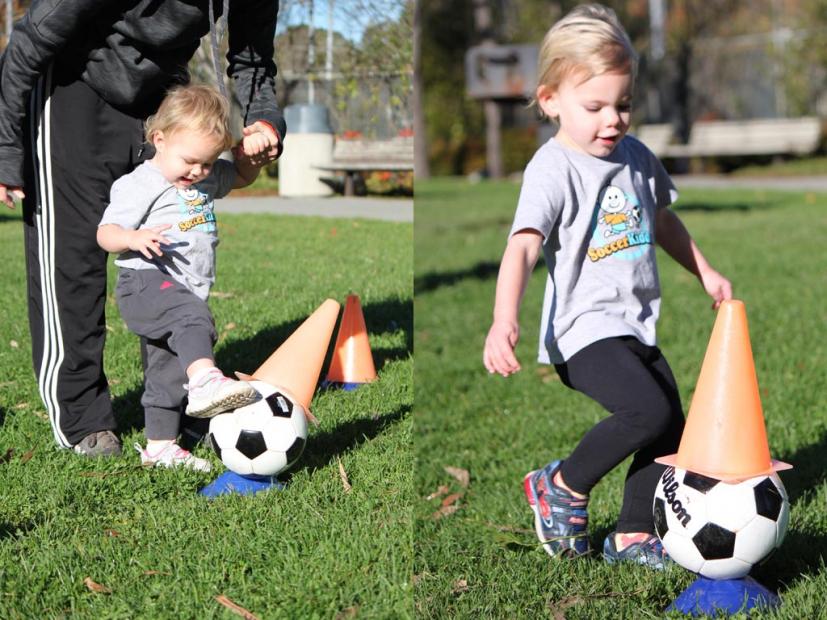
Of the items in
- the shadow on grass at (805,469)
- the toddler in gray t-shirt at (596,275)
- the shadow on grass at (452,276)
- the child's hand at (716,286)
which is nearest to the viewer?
the toddler in gray t-shirt at (596,275)

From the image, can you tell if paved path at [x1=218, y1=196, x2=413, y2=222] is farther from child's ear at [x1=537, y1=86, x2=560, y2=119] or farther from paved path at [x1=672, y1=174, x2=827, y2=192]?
paved path at [x1=672, y1=174, x2=827, y2=192]

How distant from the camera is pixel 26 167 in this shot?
2.96 meters

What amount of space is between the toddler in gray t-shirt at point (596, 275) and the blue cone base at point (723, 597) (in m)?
0.34

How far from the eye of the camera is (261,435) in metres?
2.93

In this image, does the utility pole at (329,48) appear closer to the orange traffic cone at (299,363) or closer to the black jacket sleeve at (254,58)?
the black jacket sleeve at (254,58)

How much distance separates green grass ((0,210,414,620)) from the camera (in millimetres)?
2598

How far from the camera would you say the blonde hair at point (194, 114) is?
8.82 feet

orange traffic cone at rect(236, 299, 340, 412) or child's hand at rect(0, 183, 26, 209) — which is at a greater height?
child's hand at rect(0, 183, 26, 209)

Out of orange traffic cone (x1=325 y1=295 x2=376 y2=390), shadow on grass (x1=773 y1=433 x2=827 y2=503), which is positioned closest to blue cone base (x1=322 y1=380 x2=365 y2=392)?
orange traffic cone (x1=325 y1=295 x2=376 y2=390)

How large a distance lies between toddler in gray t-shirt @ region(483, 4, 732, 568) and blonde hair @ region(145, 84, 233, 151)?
895 millimetres

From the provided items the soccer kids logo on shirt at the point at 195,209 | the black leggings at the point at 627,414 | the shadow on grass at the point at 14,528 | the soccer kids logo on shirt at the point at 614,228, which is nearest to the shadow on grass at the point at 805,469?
the black leggings at the point at 627,414

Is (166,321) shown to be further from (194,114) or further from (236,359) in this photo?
(194,114)

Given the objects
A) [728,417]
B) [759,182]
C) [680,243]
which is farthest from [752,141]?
[728,417]

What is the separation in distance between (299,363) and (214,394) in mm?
316
